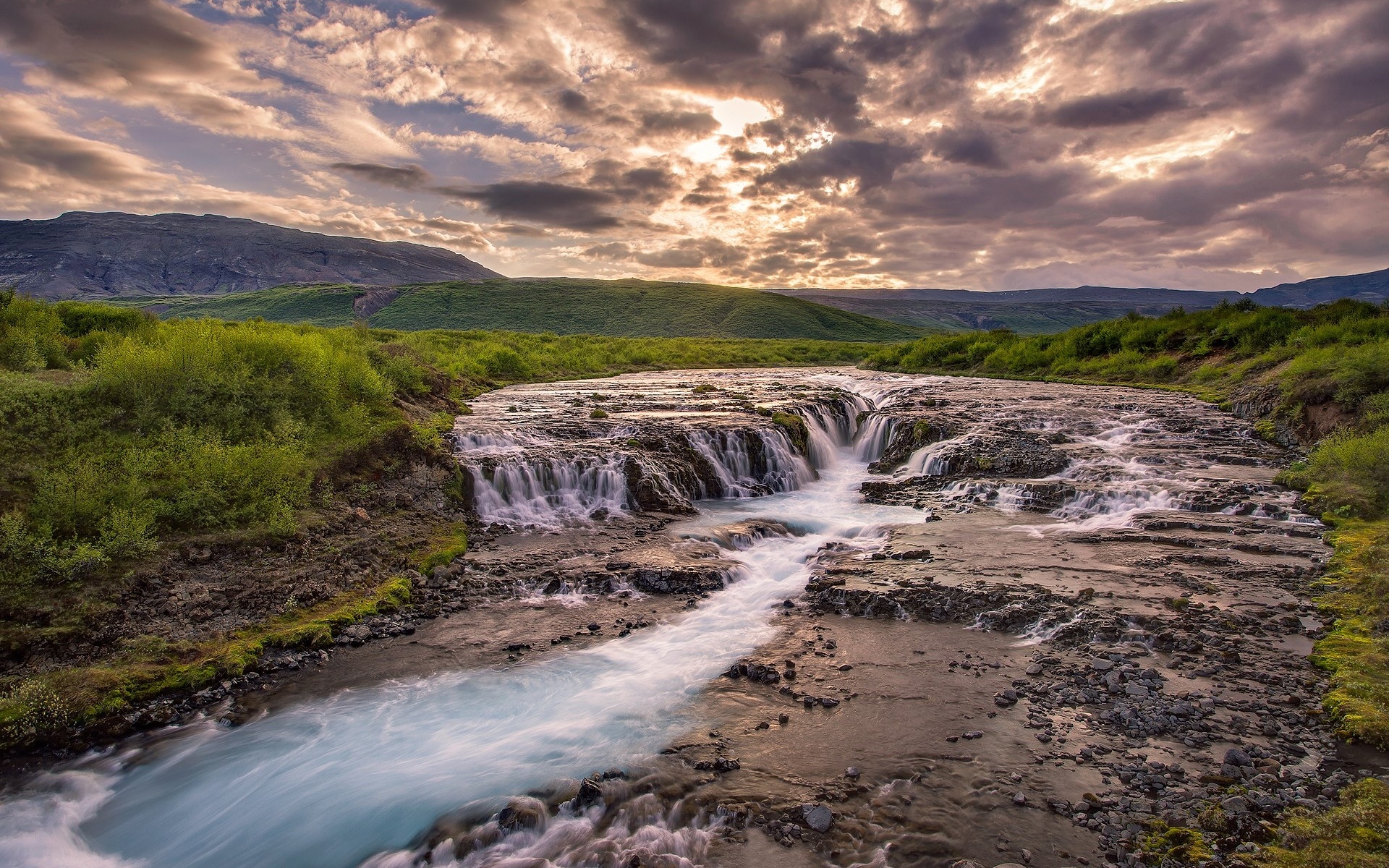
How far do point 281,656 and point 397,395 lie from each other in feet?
43.4

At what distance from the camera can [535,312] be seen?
169m

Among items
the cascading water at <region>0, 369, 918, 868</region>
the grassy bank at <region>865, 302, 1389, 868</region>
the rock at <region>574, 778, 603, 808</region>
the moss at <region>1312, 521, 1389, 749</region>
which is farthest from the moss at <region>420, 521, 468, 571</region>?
the moss at <region>1312, 521, 1389, 749</region>

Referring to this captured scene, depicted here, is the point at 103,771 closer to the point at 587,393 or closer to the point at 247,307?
the point at 587,393

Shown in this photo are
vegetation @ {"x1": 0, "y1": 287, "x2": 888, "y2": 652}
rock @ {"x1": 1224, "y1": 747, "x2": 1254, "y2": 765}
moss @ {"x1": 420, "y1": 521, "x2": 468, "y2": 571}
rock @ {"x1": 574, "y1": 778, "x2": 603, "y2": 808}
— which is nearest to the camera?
rock @ {"x1": 1224, "y1": 747, "x2": 1254, "y2": 765}

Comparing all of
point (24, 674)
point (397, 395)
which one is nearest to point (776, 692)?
point (24, 674)

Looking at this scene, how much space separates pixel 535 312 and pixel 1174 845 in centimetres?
17256

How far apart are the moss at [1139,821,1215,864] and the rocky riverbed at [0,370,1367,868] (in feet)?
0.34

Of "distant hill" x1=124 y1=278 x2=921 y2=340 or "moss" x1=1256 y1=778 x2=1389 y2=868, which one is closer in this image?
"moss" x1=1256 y1=778 x2=1389 y2=868

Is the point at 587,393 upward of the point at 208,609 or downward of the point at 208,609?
upward

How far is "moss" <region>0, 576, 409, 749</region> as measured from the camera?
8.02m

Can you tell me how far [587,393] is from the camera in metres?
33.7

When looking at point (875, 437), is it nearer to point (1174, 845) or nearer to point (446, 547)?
point (446, 547)

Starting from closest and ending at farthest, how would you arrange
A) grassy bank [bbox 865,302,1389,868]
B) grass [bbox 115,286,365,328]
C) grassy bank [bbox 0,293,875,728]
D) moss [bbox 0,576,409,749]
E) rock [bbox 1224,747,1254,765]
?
grassy bank [bbox 865,302,1389,868], rock [bbox 1224,747,1254,765], moss [bbox 0,576,409,749], grassy bank [bbox 0,293,875,728], grass [bbox 115,286,365,328]

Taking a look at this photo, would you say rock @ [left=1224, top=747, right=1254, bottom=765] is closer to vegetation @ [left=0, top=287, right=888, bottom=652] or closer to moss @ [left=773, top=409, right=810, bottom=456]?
vegetation @ [left=0, top=287, right=888, bottom=652]
